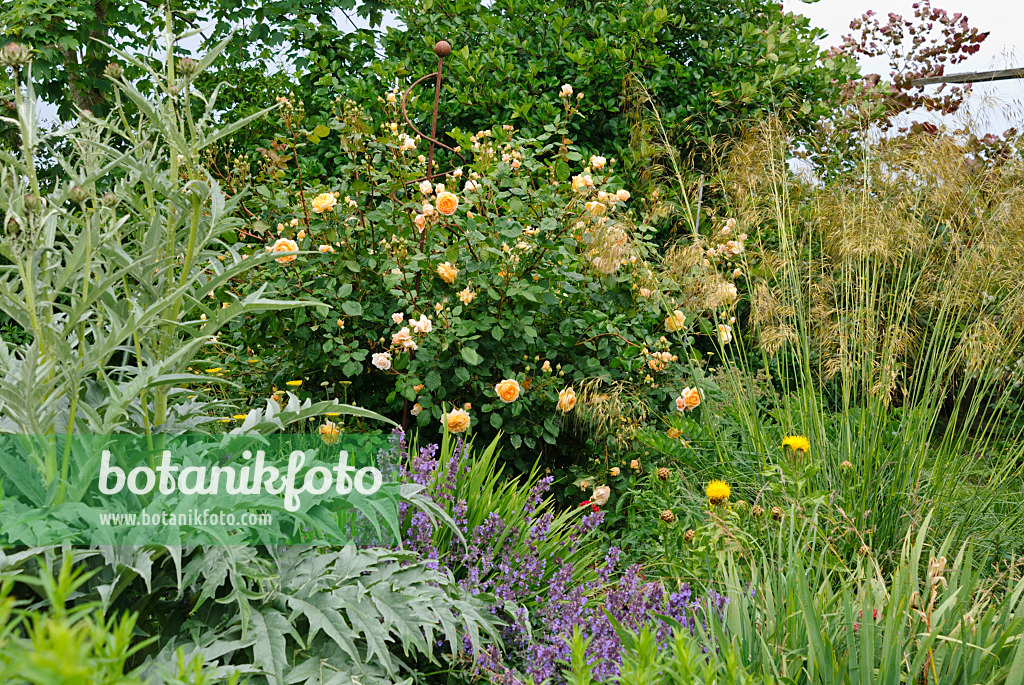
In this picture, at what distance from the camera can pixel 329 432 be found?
9.88 feet

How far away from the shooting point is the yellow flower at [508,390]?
3.07 metres

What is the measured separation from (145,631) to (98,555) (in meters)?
0.22

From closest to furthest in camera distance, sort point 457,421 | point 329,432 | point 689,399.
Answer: point 457,421, point 329,432, point 689,399

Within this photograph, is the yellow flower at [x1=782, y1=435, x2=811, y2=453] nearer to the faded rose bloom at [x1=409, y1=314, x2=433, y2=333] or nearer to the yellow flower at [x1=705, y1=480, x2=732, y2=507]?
the yellow flower at [x1=705, y1=480, x2=732, y2=507]

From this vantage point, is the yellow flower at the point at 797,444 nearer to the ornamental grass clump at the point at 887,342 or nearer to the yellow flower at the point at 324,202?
the ornamental grass clump at the point at 887,342

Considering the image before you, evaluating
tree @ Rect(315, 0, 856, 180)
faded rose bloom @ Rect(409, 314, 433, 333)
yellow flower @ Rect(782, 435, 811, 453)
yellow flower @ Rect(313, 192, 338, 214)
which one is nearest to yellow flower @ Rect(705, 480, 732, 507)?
yellow flower @ Rect(782, 435, 811, 453)

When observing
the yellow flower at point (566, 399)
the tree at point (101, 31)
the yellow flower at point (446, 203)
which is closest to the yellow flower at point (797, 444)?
the yellow flower at point (566, 399)

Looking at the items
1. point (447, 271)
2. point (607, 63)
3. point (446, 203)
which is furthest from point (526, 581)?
point (607, 63)

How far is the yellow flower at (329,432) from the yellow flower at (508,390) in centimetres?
64

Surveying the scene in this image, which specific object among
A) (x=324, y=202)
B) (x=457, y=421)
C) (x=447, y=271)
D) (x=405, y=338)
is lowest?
(x=457, y=421)

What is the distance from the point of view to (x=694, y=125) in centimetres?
505

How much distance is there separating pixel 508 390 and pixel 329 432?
69 cm

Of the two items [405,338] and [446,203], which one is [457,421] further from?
[446,203]

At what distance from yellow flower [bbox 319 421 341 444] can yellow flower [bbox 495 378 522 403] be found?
64cm
